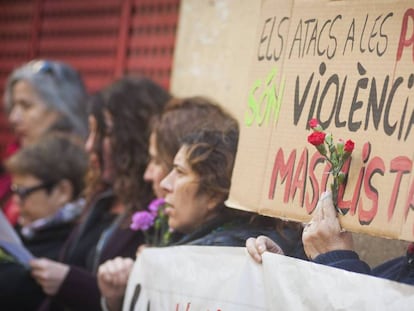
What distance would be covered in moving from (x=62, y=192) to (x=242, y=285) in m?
2.18

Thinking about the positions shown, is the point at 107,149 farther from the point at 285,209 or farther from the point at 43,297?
the point at 285,209

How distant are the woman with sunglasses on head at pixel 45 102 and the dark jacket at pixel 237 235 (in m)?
2.41

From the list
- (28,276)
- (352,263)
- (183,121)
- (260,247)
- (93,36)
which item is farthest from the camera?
(93,36)

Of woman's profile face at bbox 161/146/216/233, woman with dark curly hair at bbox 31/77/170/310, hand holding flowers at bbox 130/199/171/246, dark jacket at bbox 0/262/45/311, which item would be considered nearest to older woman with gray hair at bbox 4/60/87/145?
woman with dark curly hair at bbox 31/77/170/310

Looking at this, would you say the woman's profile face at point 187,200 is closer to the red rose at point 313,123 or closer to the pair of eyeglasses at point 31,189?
the red rose at point 313,123

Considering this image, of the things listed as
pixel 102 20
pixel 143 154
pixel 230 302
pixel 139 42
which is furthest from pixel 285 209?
pixel 102 20

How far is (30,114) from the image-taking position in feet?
17.9

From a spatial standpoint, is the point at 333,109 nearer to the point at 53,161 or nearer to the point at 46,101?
the point at 53,161

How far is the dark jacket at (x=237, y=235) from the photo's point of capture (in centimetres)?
259

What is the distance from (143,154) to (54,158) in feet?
2.65

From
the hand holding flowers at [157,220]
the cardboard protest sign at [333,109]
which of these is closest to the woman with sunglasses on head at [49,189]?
the hand holding flowers at [157,220]

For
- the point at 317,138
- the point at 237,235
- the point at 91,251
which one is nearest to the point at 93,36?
the point at 91,251

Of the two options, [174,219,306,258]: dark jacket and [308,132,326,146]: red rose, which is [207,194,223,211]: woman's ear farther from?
[308,132,326,146]: red rose

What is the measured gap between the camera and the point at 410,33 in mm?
2314
